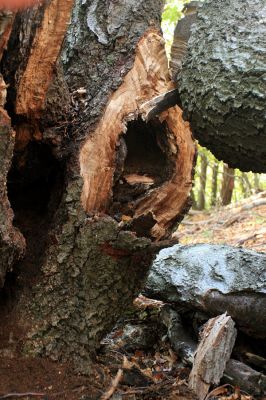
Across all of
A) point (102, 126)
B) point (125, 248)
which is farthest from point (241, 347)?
point (102, 126)

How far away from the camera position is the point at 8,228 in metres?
2.03

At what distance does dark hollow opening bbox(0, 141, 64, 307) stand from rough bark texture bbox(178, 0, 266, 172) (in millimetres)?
724

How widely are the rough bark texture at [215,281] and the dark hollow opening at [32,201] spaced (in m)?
1.00

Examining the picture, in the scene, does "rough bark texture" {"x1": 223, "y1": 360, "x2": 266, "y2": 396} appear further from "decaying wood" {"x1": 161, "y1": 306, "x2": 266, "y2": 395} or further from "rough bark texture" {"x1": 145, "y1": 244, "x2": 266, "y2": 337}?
"rough bark texture" {"x1": 145, "y1": 244, "x2": 266, "y2": 337}

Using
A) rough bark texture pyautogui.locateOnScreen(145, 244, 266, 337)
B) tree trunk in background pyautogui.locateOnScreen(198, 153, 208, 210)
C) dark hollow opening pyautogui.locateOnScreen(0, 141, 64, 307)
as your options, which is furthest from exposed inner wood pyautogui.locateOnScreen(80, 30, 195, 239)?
tree trunk in background pyautogui.locateOnScreen(198, 153, 208, 210)

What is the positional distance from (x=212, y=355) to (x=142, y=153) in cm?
112

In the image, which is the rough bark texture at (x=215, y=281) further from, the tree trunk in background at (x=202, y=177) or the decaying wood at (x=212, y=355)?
the tree trunk in background at (x=202, y=177)

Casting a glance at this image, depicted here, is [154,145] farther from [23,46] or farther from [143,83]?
[23,46]

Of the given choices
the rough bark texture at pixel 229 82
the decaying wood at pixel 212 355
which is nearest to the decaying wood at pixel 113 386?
the decaying wood at pixel 212 355

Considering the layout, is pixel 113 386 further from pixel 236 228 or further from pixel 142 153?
pixel 236 228

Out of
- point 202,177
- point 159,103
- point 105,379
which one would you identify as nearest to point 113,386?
point 105,379

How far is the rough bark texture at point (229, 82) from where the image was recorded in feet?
6.43

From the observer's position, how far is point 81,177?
7.55 feet

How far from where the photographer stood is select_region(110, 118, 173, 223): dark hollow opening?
2508 mm
